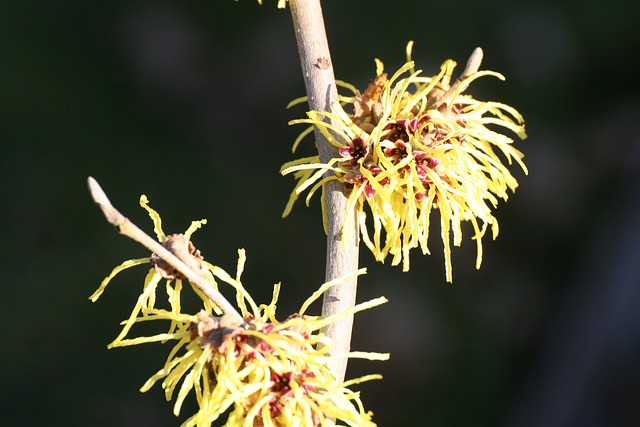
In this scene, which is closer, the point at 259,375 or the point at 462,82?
the point at 259,375

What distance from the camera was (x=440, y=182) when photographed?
76cm

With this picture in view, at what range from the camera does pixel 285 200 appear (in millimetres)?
2225

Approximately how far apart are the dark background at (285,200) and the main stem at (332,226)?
1.34 meters

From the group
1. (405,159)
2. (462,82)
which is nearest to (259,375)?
(405,159)

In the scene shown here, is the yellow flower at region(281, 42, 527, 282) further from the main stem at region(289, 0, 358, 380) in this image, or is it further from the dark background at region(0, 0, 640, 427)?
the dark background at region(0, 0, 640, 427)

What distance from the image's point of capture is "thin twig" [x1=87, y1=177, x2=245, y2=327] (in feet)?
1.93

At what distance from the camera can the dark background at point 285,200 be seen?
81.1 inches

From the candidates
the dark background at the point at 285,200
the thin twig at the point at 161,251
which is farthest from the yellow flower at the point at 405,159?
the dark background at the point at 285,200

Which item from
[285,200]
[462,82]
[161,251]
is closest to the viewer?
[161,251]

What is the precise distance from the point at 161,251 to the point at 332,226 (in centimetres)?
20

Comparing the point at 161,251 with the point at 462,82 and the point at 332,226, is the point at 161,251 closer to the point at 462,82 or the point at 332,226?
the point at 332,226

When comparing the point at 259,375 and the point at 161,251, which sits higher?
the point at 161,251

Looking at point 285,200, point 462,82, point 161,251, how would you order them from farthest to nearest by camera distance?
point 285,200, point 462,82, point 161,251

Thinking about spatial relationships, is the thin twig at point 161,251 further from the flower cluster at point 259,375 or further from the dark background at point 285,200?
the dark background at point 285,200
